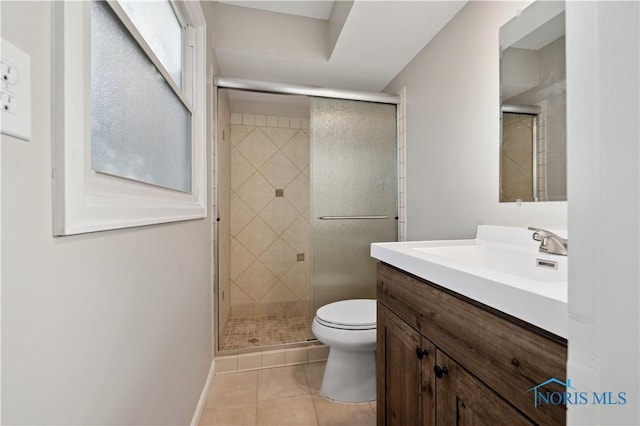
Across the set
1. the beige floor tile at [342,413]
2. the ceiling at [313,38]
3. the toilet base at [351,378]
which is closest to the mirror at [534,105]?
the ceiling at [313,38]

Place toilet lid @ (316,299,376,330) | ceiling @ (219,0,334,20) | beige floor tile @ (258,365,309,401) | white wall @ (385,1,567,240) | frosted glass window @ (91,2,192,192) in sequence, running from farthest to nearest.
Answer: ceiling @ (219,0,334,20) < beige floor tile @ (258,365,309,401) < toilet lid @ (316,299,376,330) < white wall @ (385,1,567,240) < frosted glass window @ (91,2,192,192)

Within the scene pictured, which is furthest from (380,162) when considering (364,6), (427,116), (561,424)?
(561,424)

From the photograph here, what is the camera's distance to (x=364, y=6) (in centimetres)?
139

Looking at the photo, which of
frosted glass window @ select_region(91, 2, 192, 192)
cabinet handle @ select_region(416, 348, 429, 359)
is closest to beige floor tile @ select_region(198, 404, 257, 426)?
cabinet handle @ select_region(416, 348, 429, 359)

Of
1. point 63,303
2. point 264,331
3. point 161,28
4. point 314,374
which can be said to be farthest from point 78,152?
point 264,331

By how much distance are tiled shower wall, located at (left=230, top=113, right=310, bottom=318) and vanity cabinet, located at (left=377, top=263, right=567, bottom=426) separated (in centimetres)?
179

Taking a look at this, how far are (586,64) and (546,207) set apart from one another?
99 centimetres

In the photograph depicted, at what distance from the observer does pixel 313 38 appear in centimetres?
188

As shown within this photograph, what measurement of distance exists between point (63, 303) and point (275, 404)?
4.50 feet

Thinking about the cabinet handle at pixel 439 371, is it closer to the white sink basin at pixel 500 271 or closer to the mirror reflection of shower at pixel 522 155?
the white sink basin at pixel 500 271

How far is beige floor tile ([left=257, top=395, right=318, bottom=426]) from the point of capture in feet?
4.52

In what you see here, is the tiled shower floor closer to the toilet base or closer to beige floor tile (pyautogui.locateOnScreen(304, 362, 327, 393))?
beige floor tile (pyautogui.locateOnScreen(304, 362, 327, 393))

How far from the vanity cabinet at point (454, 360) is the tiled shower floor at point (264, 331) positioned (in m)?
1.14

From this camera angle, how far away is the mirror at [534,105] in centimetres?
98
